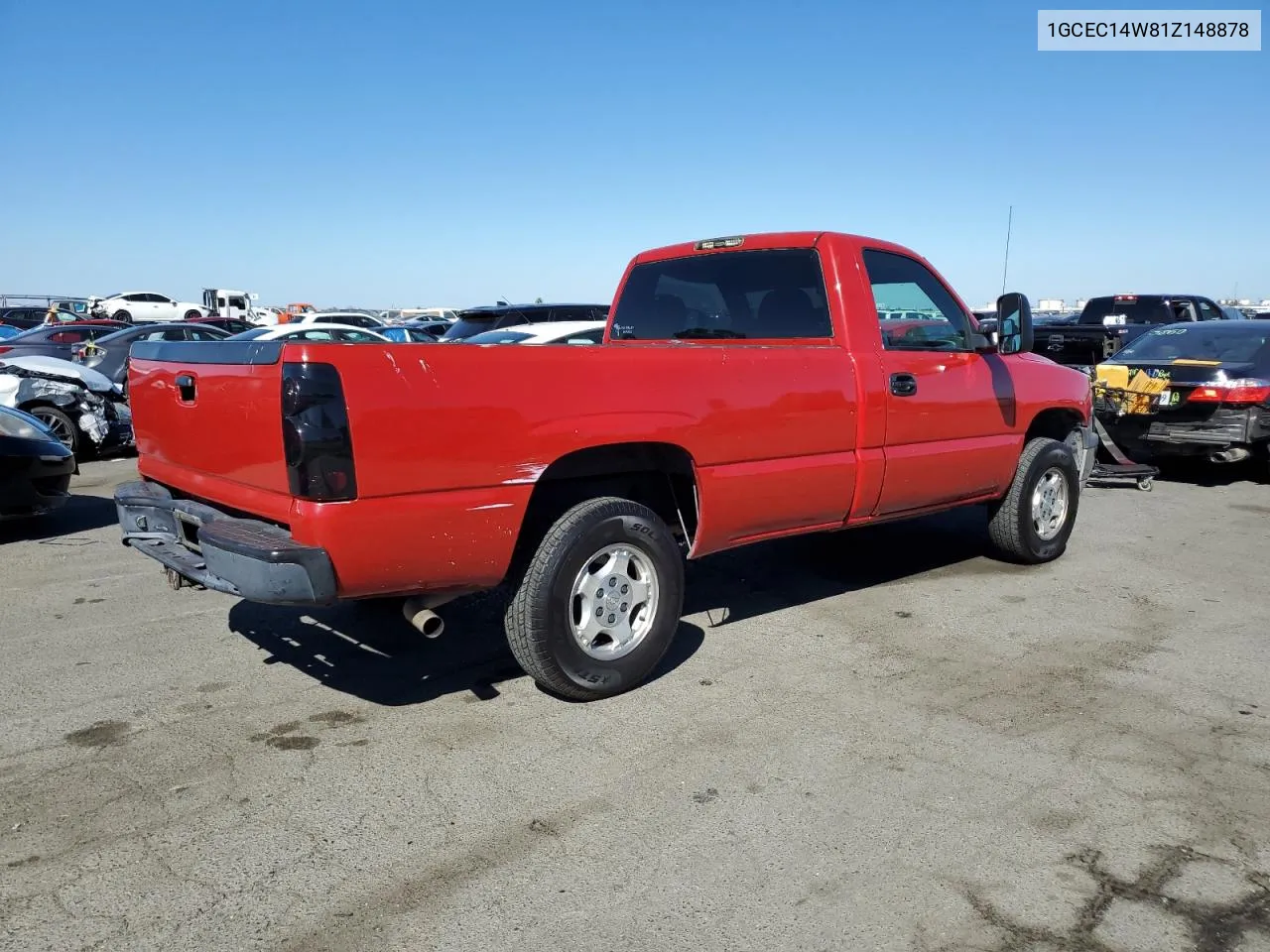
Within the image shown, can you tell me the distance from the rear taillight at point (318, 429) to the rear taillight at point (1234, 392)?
8.46 meters

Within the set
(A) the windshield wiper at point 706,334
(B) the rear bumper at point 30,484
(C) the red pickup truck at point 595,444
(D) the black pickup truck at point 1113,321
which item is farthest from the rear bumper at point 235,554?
(D) the black pickup truck at point 1113,321

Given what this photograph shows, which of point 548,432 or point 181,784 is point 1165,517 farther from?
point 181,784

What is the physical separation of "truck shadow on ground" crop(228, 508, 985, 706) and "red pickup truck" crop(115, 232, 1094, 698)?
2.13 ft

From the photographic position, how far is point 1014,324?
536cm

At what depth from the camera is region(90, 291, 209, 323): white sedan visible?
126ft

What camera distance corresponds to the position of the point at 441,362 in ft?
10.8

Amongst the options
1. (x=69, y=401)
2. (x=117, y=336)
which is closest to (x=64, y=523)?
(x=69, y=401)

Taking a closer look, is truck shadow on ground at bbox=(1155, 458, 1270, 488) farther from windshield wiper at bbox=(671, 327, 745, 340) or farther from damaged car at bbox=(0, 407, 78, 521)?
damaged car at bbox=(0, 407, 78, 521)

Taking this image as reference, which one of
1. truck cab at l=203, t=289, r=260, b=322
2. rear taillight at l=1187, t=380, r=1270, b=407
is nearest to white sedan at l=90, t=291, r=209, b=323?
truck cab at l=203, t=289, r=260, b=322

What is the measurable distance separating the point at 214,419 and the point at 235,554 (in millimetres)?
638

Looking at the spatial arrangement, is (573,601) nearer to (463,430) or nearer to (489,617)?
(463,430)

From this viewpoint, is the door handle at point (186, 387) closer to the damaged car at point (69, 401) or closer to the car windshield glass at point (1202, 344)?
the damaged car at point (69, 401)

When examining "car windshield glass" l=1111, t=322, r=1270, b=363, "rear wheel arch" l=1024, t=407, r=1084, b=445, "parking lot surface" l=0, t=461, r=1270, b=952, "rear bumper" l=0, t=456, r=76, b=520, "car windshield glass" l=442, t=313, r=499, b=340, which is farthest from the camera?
"car windshield glass" l=442, t=313, r=499, b=340

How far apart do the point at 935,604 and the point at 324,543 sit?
349 centimetres
